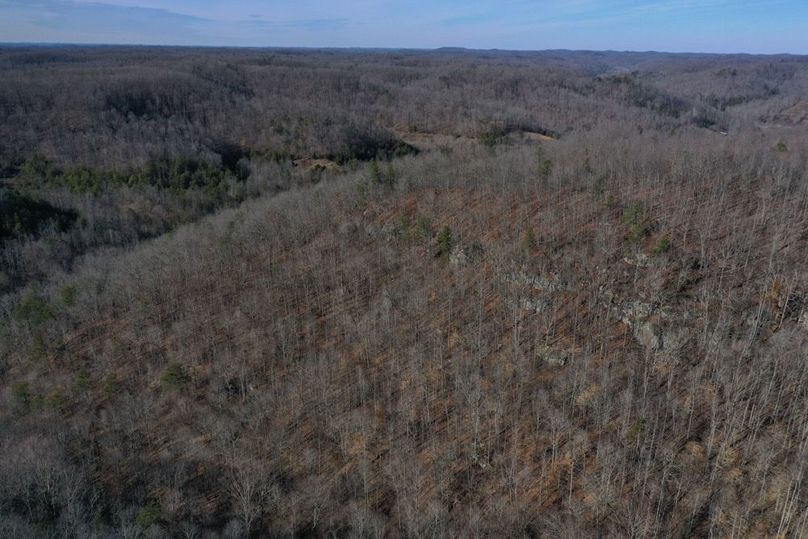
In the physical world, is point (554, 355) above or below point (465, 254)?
below

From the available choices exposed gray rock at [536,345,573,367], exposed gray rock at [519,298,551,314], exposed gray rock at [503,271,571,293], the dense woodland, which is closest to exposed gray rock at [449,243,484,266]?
the dense woodland

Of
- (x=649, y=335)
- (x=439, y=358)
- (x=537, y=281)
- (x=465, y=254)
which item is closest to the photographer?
(x=649, y=335)

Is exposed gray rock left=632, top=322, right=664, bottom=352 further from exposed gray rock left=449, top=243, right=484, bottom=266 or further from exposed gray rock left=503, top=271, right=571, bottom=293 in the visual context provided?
exposed gray rock left=449, top=243, right=484, bottom=266

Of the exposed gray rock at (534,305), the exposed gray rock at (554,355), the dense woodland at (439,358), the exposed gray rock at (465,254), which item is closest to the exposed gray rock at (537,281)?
the dense woodland at (439,358)

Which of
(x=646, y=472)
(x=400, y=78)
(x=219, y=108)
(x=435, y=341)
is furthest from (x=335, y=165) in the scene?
(x=400, y=78)

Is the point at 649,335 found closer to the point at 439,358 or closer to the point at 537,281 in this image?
the point at 537,281

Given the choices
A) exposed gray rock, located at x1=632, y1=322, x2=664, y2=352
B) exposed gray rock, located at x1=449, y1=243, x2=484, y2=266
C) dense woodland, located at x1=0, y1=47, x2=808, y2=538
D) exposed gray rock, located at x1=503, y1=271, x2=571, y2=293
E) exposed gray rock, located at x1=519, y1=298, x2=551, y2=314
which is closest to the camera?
dense woodland, located at x1=0, y1=47, x2=808, y2=538

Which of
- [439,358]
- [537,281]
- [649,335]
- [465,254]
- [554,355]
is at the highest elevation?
[465,254]

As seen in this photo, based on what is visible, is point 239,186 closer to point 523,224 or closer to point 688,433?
point 523,224

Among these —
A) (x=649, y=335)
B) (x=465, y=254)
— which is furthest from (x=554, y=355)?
(x=465, y=254)
